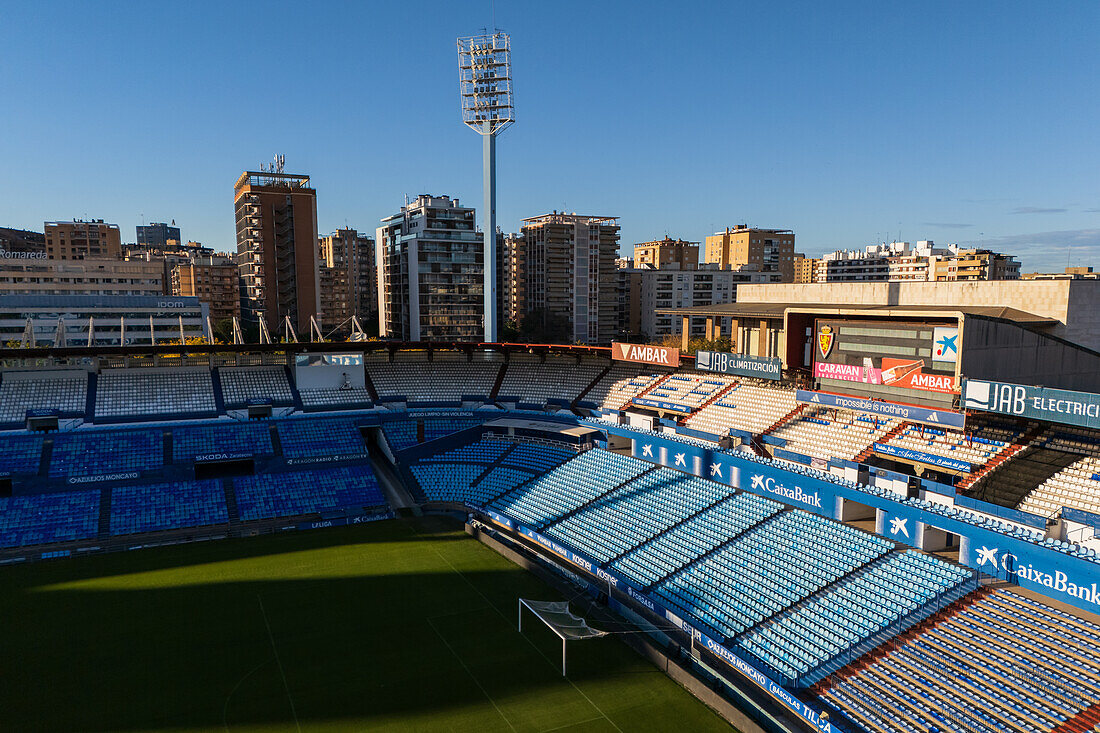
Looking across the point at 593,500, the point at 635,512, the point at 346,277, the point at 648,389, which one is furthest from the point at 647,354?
the point at 346,277

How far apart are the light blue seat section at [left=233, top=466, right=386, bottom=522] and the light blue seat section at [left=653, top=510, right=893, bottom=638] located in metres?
20.3

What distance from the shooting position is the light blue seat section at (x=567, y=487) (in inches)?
1395

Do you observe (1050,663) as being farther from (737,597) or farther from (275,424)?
(275,424)

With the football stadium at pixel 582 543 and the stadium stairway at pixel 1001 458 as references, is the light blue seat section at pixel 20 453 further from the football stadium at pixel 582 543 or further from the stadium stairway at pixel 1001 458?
the stadium stairway at pixel 1001 458

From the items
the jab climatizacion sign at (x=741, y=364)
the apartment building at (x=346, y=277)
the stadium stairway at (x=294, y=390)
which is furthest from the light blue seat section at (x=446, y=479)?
the apartment building at (x=346, y=277)

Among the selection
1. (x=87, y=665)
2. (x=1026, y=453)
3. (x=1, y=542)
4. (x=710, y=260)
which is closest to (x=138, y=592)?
(x=87, y=665)

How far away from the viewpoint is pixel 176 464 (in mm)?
38906

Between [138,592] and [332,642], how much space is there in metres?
10.4

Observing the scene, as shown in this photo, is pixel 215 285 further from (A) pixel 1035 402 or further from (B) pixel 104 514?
(A) pixel 1035 402

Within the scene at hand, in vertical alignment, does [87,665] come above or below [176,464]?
below

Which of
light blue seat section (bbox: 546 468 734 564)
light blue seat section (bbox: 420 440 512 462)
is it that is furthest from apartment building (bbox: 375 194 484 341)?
light blue seat section (bbox: 546 468 734 564)

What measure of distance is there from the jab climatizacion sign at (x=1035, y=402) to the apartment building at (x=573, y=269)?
83.4 meters

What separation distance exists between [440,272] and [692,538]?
72872 mm

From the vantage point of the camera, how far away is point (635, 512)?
3259 centimetres
